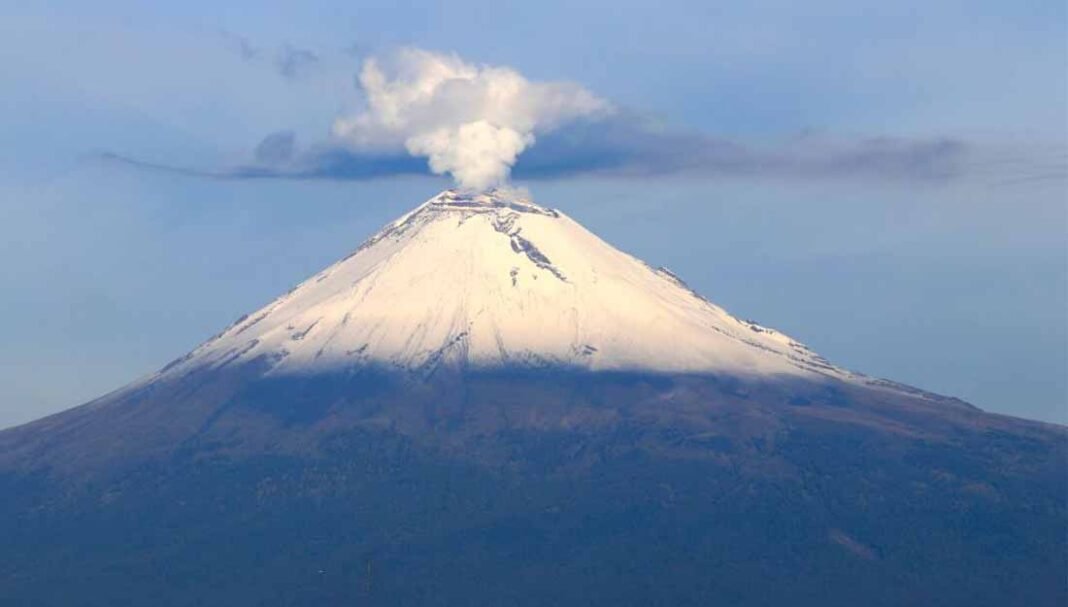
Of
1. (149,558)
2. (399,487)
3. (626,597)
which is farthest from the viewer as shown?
(399,487)

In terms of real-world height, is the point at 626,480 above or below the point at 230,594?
above

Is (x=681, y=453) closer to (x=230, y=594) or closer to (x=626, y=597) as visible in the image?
(x=626, y=597)

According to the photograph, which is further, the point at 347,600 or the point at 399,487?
the point at 399,487

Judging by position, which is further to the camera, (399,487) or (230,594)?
(399,487)

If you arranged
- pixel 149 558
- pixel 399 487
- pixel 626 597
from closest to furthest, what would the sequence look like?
pixel 626 597, pixel 149 558, pixel 399 487

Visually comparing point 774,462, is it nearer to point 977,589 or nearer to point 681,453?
point 681,453

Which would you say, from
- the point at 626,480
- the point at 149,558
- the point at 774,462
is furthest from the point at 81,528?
the point at 774,462

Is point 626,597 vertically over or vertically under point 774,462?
under

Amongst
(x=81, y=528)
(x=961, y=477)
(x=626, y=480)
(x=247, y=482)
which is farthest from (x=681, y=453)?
(x=81, y=528)
